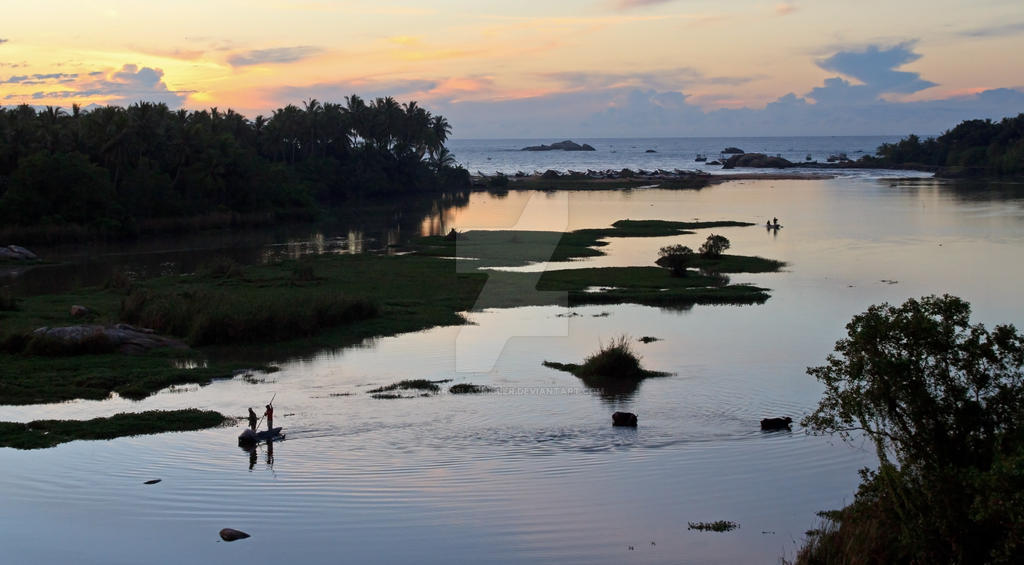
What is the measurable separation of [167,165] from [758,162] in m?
132

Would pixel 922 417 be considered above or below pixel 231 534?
above

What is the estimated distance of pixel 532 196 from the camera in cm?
11975

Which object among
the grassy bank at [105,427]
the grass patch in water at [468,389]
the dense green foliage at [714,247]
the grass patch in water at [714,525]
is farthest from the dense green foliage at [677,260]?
the grass patch in water at [714,525]

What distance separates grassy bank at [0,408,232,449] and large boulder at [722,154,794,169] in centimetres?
16715

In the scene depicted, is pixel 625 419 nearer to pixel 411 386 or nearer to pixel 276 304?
pixel 411 386

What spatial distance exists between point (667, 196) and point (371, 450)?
316ft

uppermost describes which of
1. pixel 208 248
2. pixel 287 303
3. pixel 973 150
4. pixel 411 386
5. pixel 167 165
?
pixel 973 150

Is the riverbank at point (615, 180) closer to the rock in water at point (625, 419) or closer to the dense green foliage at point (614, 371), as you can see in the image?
the dense green foliage at point (614, 371)

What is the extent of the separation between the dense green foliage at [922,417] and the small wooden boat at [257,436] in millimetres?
11790

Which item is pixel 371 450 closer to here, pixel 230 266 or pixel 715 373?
pixel 715 373

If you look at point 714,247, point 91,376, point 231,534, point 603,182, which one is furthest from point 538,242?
point 603,182

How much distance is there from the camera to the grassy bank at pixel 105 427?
20375 mm

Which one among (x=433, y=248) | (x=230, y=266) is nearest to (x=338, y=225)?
(x=433, y=248)

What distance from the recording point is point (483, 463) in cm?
1958
